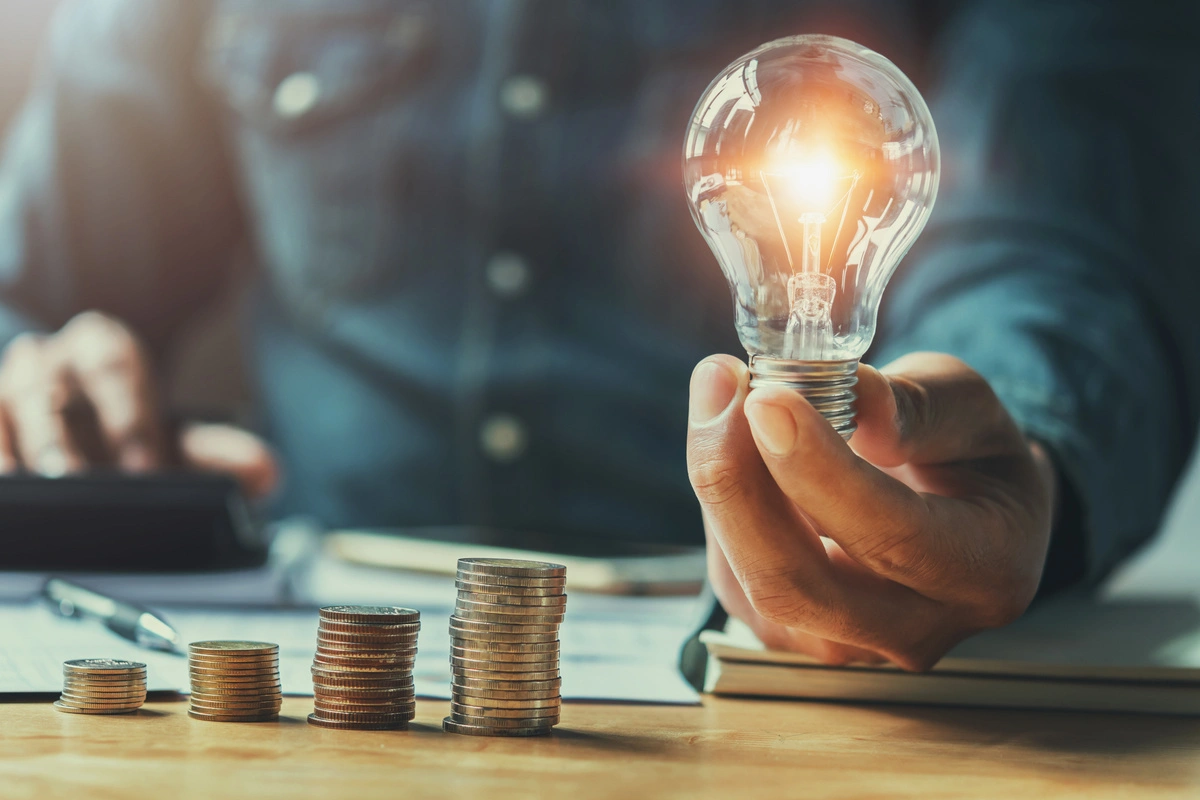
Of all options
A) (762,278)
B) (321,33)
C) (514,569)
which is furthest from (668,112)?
(514,569)

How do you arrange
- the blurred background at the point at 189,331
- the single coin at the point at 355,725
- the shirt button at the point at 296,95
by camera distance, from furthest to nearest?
the blurred background at the point at 189,331 < the shirt button at the point at 296,95 < the single coin at the point at 355,725

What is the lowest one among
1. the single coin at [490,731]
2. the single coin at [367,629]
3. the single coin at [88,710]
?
the single coin at [490,731]

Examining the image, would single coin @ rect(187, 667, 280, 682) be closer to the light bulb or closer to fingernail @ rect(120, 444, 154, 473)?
the light bulb

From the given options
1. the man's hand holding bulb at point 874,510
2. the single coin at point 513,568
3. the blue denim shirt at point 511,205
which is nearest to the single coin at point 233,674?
the single coin at point 513,568

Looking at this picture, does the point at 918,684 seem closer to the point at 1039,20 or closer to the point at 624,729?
the point at 624,729

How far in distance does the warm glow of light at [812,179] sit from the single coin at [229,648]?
33 cm

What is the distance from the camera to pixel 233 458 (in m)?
1.33

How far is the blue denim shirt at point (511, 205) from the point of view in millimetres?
1206

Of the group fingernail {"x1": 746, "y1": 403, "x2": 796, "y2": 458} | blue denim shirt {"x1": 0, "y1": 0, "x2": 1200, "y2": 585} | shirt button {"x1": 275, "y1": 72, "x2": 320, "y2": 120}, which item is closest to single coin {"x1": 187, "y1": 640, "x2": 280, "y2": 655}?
fingernail {"x1": 746, "y1": 403, "x2": 796, "y2": 458}

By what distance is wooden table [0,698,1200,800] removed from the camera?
43 cm

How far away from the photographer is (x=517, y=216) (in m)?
1.54

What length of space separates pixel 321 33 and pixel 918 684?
137cm

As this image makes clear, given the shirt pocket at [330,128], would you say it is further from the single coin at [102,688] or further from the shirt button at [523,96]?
the single coin at [102,688]

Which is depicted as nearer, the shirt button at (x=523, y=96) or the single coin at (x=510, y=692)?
the single coin at (x=510, y=692)
